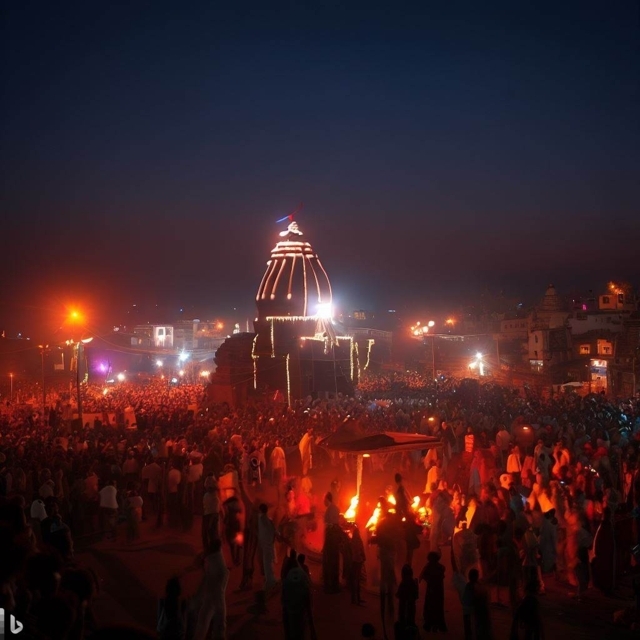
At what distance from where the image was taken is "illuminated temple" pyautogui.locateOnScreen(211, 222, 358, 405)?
35719 mm

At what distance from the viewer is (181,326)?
90750 millimetres

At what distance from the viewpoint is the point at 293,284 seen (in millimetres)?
38062

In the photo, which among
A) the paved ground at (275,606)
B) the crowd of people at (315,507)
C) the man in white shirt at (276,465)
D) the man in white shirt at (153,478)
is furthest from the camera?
the man in white shirt at (276,465)

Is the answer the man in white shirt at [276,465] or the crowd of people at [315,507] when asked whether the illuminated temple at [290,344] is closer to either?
the crowd of people at [315,507]

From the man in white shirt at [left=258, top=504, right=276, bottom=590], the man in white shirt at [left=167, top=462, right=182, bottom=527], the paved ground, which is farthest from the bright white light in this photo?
the man in white shirt at [left=258, top=504, right=276, bottom=590]

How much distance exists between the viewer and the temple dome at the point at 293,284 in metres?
37.9

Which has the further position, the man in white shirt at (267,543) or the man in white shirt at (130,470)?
the man in white shirt at (130,470)

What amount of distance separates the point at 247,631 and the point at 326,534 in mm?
1889

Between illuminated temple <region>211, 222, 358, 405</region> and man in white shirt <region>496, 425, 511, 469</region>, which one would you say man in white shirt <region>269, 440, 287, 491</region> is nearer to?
man in white shirt <region>496, 425, 511, 469</region>


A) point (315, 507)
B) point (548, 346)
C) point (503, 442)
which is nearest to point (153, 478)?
point (315, 507)

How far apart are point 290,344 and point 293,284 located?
12.4ft

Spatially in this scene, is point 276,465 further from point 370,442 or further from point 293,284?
point 293,284

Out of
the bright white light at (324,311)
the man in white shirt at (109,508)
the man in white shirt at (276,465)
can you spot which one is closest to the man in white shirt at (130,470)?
the man in white shirt at (109,508)

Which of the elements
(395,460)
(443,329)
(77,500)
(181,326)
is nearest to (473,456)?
(395,460)
